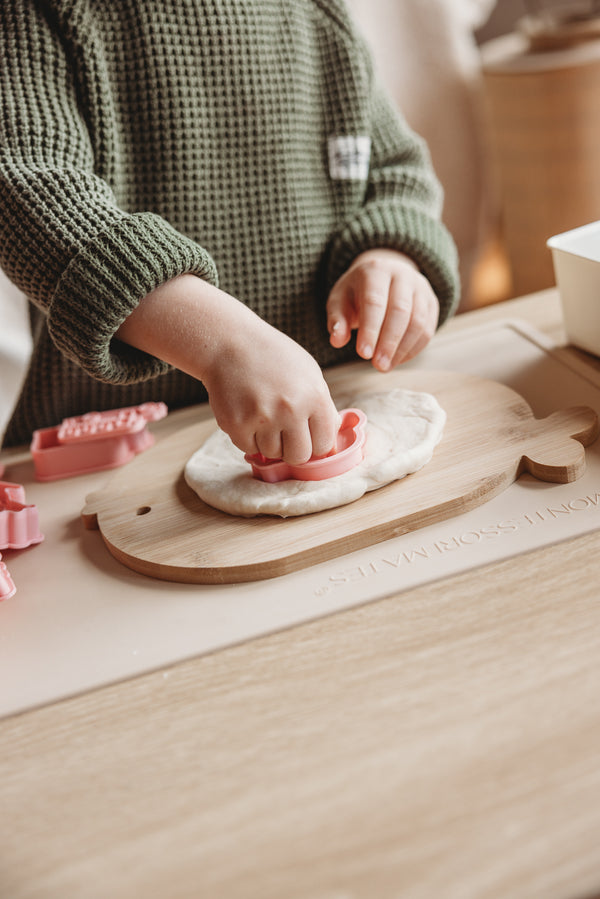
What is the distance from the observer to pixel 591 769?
330mm

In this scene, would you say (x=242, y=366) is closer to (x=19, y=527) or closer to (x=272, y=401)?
(x=272, y=401)

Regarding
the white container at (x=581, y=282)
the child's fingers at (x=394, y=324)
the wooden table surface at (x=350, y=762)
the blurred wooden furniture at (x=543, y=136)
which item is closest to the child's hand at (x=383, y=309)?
the child's fingers at (x=394, y=324)

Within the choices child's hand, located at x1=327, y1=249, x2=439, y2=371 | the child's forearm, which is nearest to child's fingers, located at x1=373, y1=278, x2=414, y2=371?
child's hand, located at x1=327, y1=249, x2=439, y2=371

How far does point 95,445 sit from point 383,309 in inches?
10.0

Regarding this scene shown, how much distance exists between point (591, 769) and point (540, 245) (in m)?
1.10

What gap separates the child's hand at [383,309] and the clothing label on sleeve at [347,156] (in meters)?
0.09

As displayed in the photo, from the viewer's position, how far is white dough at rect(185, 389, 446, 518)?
52cm

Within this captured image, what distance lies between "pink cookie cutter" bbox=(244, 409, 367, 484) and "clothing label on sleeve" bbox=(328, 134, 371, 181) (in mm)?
307

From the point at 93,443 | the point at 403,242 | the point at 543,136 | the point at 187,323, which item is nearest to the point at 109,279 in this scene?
the point at 187,323

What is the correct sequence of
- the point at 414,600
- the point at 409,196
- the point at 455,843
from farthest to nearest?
the point at 409,196 < the point at 414,600 < the point at 455,843

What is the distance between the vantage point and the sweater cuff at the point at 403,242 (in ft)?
2.37

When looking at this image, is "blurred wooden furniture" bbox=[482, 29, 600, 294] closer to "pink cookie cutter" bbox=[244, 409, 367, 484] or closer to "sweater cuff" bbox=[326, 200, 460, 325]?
"sweater cuff" bbox=[326, 200, 460, 325]

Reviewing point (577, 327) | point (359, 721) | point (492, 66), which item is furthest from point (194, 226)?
point (492, 66)

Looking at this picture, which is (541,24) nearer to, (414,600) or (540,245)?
(540,245)
